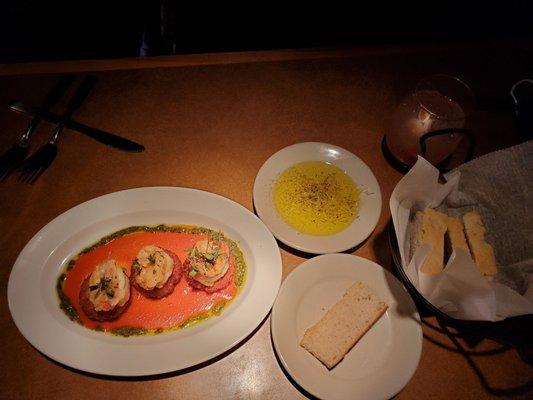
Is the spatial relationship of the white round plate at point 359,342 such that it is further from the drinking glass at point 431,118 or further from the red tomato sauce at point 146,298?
the drinking glass at point 431,118

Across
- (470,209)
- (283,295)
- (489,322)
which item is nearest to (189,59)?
(283,295)

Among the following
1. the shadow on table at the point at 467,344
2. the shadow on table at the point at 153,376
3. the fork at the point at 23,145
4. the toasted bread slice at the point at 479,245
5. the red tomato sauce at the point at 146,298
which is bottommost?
the shadow on table at the point at 467,344

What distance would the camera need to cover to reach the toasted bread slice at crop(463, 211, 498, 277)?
4.20ft

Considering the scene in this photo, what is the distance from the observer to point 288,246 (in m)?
1.42

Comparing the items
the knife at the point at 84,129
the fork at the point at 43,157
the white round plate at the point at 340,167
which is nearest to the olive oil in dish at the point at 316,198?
the white round plate at the point at 340,167

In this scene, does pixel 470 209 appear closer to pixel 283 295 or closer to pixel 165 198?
pixel 283 295

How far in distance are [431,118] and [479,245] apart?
20.5 inches

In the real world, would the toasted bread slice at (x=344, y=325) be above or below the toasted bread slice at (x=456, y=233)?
below

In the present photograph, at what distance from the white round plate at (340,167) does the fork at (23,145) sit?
3.54 ft

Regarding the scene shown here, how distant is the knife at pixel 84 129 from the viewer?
1683mm

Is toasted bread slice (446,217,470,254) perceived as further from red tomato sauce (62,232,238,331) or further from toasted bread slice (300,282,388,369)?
red tomato sauce (62,232,238,331)

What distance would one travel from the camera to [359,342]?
1.22 metres

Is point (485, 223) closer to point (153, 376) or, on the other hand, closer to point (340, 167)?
point (340, 167)

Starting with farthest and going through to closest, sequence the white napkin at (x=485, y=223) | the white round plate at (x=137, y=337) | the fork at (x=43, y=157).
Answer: the fork at (x=43, y=157)
the white round plate at (x=137, y=337)
the white napkin at (x=485, y=223)
